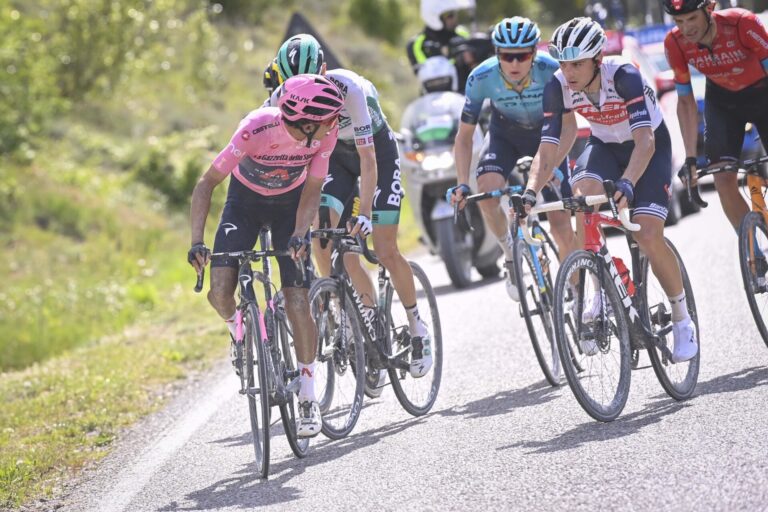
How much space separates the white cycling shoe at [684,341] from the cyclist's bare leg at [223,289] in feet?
8.19

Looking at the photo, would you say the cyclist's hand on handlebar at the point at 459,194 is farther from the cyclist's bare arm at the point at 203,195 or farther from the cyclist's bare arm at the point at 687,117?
the cyclist's bare arm at the point at 203,195

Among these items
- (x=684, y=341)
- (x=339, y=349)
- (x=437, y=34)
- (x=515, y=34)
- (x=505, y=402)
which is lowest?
(x=505, y=402)

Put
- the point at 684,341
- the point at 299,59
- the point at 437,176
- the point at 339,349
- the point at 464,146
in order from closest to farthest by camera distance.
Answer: the point at 684,341 < the point at 299,59 < the point at 339,349 < the point at 464,146 < the point at 437,176

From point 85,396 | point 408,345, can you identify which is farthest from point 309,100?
point 85,396

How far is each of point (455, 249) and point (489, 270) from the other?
3.40ft

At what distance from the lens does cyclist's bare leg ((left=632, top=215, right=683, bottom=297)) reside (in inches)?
296

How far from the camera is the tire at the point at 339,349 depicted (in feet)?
25.6

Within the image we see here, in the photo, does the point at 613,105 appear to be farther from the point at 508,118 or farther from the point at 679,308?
the point at 508,118

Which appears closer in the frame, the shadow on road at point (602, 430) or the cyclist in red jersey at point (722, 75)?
the shadow on road at point (602, 430)

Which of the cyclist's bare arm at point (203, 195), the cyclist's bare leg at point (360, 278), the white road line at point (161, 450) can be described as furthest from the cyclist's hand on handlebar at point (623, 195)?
the white road line at point (161, 450)

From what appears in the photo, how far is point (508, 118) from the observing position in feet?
30.6

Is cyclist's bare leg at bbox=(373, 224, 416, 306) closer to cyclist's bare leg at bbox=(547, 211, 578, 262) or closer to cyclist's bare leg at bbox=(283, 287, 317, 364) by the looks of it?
cyclist's bare leg at bbox=(283, 287, 317, 364)

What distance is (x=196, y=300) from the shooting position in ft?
51.3

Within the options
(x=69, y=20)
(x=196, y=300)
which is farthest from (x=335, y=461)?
(x=69, y=20)
